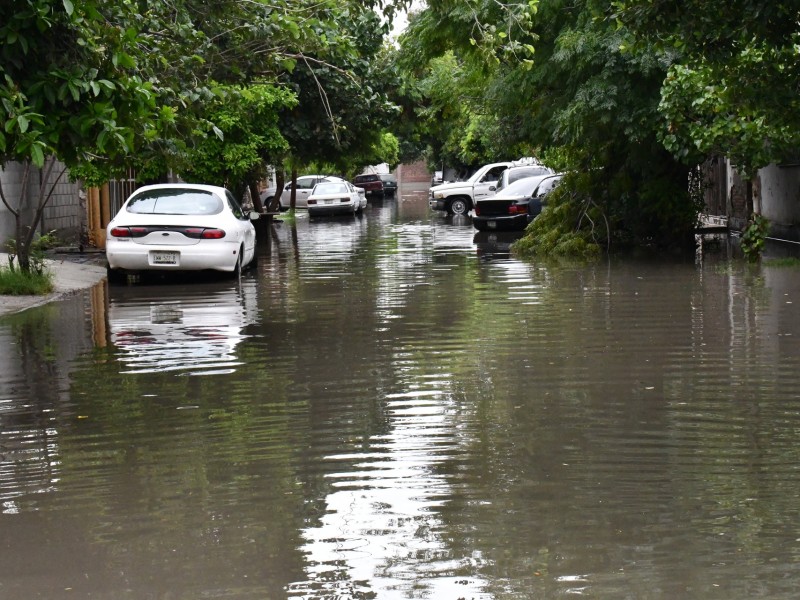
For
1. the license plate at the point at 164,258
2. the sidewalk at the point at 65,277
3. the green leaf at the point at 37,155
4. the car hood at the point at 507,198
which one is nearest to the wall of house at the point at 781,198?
the car hood at the point at 507,198

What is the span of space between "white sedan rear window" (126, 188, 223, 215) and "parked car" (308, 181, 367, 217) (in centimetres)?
2842

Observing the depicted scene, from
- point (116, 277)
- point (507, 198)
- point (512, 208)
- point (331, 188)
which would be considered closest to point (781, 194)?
point (512, 208)

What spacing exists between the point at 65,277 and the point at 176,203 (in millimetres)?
2160

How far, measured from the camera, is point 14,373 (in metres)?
10.6

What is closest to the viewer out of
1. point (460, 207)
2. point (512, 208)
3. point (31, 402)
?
point (31, 402)

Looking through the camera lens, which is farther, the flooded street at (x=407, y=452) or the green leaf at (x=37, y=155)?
the green leaf at (x=37, y=155)

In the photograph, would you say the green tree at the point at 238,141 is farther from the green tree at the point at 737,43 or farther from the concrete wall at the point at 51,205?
the green tree at the point at 737,43

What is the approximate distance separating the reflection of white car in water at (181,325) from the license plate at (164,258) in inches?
14.8

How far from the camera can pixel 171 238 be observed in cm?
1808

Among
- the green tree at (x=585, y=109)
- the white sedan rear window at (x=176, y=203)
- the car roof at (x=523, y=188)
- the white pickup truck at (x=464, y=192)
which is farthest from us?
the white pickup truck at (x=464, y=192)

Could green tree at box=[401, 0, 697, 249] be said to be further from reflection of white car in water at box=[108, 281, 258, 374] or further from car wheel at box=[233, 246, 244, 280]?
reflection of white car in water at box=[108, 281, 258, 374]

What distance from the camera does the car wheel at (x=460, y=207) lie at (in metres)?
43.2

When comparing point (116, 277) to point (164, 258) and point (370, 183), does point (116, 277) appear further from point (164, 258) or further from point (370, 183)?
point (370, 183)

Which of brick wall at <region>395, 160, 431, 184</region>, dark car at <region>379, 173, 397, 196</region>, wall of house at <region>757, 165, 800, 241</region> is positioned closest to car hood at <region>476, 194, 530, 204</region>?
wall of house at <region>757, 165, 800, 241</region>
